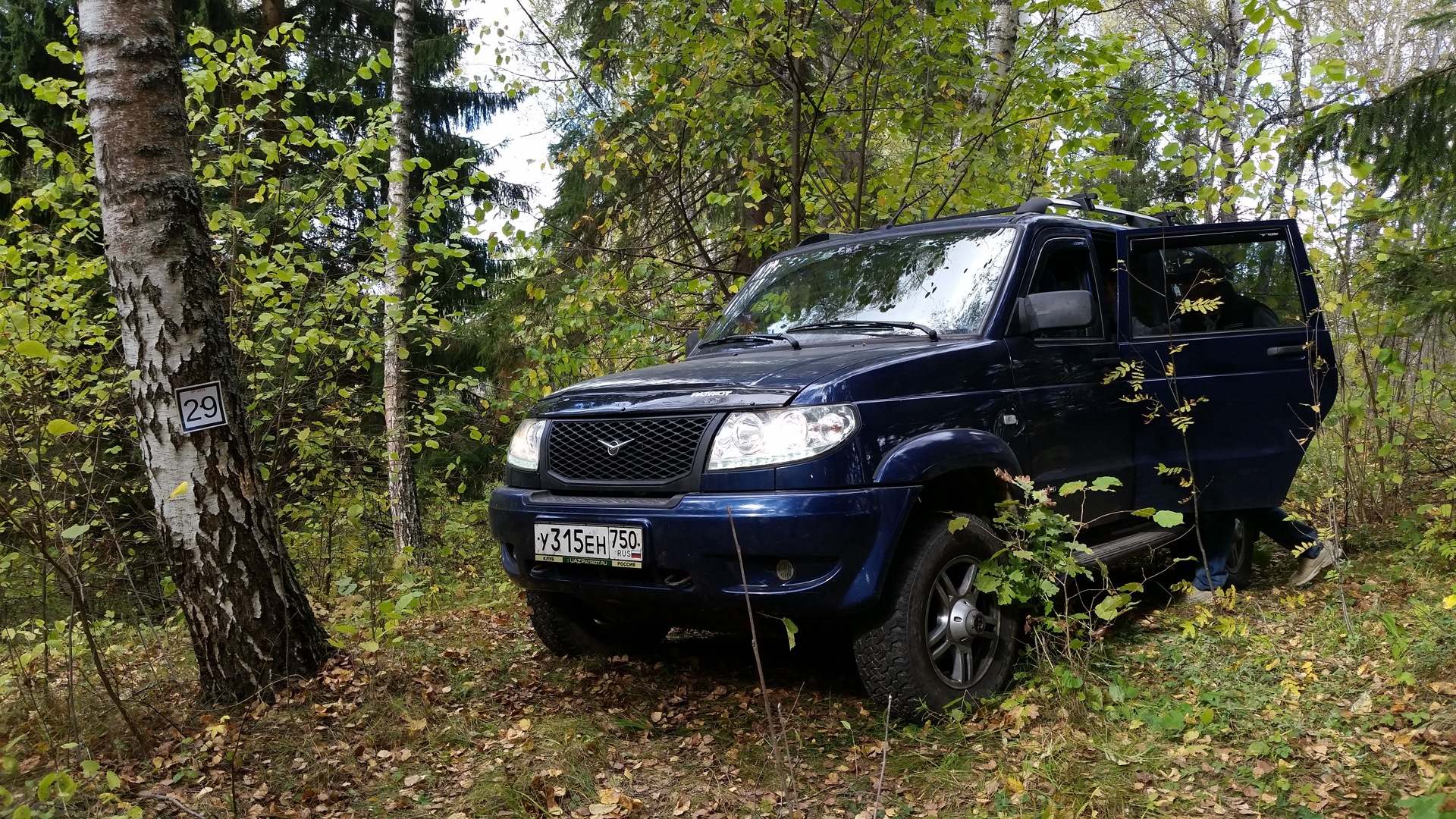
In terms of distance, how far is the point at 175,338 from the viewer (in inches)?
138

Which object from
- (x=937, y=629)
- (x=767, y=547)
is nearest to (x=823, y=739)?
(x=937, y=629)

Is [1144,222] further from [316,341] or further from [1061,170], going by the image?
[316,341]

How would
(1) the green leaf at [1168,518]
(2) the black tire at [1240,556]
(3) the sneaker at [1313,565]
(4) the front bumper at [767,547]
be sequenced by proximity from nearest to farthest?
1. (4) the front bumper at [767,547]
2. (1) the green leaf at [1168,518]
3. (3) the sneaker at [1313,565]
4. (2) the black tire at [1240,556]

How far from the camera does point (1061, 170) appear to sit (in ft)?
26.0

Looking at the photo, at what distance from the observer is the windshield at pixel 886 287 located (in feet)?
13.4

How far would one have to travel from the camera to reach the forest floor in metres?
2.84

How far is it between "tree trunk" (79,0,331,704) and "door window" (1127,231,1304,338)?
4195mm

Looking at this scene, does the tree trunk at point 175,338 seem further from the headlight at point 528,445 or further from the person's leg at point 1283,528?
the person's leg at point 1283,528

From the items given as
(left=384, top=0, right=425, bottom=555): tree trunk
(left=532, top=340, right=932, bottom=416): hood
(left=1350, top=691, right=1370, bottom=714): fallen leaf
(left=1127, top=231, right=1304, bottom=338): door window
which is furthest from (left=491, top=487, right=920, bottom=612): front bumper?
(left=384, top=0, right=425, bottom=555): tree trunk

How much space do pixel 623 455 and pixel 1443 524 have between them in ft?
15.0

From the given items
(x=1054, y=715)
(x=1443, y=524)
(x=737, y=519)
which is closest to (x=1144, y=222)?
(x=1443, y=524)

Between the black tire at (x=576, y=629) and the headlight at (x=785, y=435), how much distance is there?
133cm

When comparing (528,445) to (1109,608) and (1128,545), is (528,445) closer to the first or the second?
(1109,608)

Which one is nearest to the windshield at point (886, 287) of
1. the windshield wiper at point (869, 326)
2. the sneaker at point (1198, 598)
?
the windshield wiper at point (869, 326)
